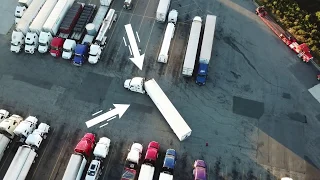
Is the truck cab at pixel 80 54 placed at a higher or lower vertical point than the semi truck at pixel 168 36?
lower

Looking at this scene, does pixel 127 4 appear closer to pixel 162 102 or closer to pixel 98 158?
pixel 162 102

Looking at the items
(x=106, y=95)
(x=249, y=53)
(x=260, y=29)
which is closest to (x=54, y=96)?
(x=106, y=95)

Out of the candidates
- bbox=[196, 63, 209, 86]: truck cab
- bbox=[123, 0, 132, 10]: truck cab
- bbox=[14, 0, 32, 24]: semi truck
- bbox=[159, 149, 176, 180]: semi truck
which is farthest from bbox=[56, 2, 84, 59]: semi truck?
bbox=[159, 149, 176, 180]: semi truck

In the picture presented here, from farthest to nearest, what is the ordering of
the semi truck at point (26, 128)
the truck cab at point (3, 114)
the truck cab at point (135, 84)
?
the truck cab at point (135, 84)
the truck cab at point (3, 114)
the semi truck at point (26, 128)

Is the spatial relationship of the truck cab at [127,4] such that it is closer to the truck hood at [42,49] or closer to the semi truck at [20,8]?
the truck hood at [42,49]

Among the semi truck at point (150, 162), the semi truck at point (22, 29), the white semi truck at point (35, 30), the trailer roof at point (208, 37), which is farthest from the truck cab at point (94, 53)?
the semi truck at point (150, 162)

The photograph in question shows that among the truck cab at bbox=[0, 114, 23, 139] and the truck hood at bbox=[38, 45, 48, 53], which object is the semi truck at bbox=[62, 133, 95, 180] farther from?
the truck hood at bbox=[38, 45, 48, 53]
